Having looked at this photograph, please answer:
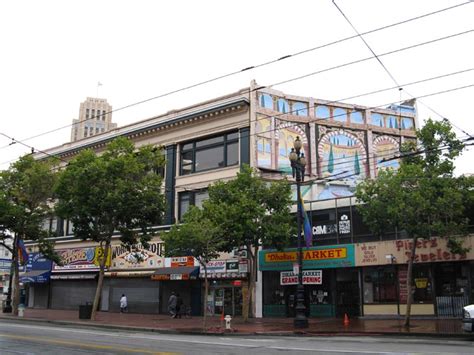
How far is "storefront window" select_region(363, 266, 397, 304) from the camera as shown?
1079 inches

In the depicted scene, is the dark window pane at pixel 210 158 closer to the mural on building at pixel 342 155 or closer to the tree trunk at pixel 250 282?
the mural on building at pixel 342 155

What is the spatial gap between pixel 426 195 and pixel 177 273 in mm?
17789

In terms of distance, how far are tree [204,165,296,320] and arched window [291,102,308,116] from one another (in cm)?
813

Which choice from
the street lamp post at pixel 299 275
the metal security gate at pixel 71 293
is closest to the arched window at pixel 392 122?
the street lamp post at pixel 299 275

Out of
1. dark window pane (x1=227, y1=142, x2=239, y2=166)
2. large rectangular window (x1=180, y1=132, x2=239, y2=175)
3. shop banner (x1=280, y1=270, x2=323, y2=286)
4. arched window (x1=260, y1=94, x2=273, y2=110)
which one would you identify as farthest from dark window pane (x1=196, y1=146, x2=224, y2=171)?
shop banner (x1=280, y1=270, x2=323, y2=286)

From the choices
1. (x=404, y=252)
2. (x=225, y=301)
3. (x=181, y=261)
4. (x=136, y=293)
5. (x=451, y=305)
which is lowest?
(x=225, y=301)

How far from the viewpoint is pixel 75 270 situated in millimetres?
42375

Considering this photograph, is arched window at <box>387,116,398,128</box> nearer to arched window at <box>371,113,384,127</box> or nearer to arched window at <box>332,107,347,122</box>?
arched window at <box>371,113,384,127</box>

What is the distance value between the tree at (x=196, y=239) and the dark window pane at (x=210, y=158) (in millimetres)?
9151

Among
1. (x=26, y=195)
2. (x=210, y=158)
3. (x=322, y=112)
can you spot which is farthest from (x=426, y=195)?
(x=26, y=195)

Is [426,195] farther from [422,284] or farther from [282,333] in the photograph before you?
[282,333]

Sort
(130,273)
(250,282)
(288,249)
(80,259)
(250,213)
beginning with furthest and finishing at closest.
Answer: (80,259)
(130,273)
(288,249)
(250,282)
(250,213)

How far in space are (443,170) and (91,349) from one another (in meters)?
16.0

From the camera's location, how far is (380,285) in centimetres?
2789
